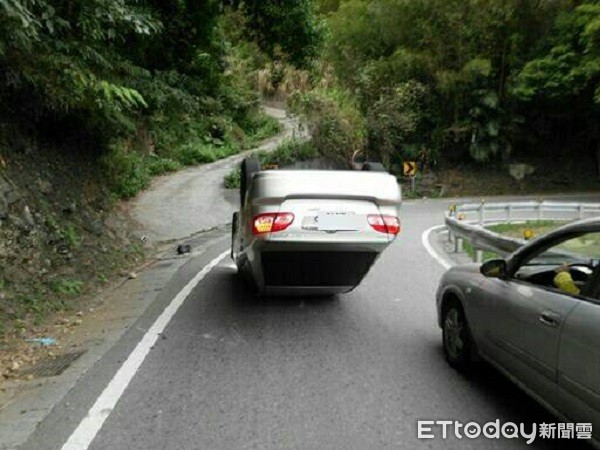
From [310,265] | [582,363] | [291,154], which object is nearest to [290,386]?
[310,265]

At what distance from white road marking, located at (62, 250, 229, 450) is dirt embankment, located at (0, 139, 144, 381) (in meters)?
1.08

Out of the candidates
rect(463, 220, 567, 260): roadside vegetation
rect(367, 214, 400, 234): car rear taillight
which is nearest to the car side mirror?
rect(367, 214, 400, 234): car rear taillight

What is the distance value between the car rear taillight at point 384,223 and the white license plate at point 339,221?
0.32 feet

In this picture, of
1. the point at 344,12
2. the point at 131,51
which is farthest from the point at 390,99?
the point at 131,51

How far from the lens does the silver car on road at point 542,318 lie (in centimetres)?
324

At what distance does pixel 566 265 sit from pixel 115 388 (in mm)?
3640

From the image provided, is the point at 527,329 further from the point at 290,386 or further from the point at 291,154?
the point at 291,154

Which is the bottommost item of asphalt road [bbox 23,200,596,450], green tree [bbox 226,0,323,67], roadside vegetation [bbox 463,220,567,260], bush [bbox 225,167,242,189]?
roadside vegetation [bbox 463,220,567,260]

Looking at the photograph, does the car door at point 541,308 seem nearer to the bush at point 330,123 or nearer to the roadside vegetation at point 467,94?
the roadside vegetation at point 467,94

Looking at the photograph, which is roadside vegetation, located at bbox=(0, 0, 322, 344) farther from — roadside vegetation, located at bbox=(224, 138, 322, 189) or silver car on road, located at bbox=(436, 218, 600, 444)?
roadside vegetation, located at bbox=(224, 138, 322, 189)

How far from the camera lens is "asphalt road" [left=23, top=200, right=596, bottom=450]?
387cm

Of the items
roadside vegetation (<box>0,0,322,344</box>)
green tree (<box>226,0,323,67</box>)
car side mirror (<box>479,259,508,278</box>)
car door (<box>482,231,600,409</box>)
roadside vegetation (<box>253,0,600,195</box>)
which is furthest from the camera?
roadside vegetation (<box>253,0,600,195</box>)

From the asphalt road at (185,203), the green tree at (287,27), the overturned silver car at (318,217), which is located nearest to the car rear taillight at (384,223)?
the overturned silver car at (318,217)

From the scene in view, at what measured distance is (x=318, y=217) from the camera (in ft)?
18.5
